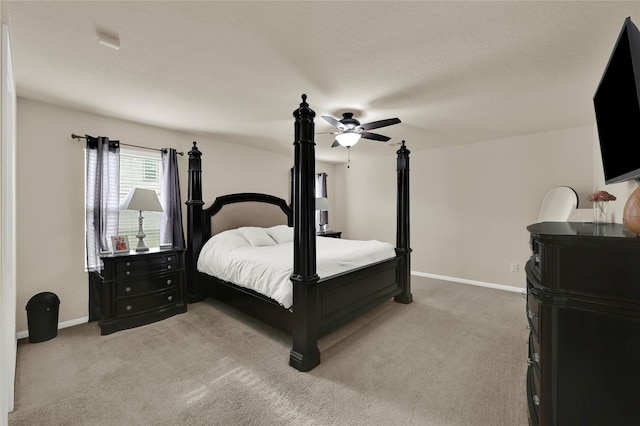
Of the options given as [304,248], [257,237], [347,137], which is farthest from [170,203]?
[347,137]

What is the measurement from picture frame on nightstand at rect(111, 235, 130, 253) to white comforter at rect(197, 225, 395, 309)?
0.91 meters

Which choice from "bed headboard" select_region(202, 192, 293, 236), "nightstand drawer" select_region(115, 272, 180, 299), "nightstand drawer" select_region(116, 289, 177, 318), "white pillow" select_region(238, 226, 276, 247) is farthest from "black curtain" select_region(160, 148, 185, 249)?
"white pillow" select_region(238, 226, 276, 247)

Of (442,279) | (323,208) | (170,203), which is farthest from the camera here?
(323,208)

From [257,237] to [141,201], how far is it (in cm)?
149

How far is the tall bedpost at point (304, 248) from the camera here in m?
2.33

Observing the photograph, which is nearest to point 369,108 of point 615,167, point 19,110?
point 615,167

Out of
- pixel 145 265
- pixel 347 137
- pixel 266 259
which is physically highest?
pixel 347 137

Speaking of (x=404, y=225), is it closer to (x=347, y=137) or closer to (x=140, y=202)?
(x=347, y=137)

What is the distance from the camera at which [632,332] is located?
3.68ft

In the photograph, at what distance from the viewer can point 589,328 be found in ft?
3.92

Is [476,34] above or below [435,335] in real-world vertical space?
above

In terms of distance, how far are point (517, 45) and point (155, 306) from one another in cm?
427

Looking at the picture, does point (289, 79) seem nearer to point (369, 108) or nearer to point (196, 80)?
point (196, 80)

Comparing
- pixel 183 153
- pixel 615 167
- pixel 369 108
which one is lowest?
pixel 615 167
